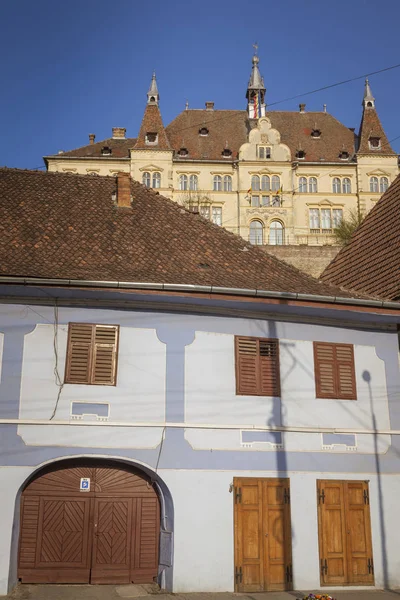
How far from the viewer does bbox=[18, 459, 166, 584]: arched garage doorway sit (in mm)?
13664

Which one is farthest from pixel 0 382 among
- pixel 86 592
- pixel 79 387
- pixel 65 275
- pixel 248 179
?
pixel 248 179

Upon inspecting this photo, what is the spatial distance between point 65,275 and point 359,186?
5099cm

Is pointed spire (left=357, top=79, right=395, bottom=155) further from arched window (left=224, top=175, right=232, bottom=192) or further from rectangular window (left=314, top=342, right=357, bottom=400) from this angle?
rectangular window (left=314, top=342, right=357, bottom=400)

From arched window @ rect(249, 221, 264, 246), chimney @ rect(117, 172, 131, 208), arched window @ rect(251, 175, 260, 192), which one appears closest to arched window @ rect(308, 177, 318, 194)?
arched window @ rect(251, 175, 260, 192)

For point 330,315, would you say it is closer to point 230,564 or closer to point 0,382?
point 230,564

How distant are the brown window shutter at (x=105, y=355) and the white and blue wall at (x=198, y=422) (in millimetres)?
147

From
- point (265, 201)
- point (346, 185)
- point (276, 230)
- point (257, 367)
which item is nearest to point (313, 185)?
point (346, 185)

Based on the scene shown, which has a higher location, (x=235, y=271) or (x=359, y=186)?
(x=359, y=186)

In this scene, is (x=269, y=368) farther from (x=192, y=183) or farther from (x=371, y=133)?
(x=371, y=133)

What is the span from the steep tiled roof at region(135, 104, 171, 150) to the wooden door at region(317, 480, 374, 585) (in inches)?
1910

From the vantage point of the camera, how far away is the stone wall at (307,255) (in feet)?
143

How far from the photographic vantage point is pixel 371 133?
63.1 m

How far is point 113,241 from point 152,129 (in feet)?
152

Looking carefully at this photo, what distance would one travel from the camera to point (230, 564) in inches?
548
